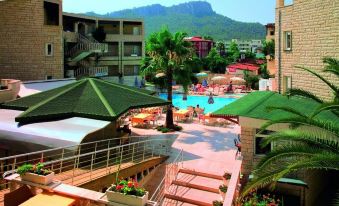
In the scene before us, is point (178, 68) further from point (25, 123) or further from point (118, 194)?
point (118, 194)

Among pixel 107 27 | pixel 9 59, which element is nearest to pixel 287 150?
pixel 9 59

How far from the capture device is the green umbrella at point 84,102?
1576cm

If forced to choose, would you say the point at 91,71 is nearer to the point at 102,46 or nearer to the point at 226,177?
the point at 102,46

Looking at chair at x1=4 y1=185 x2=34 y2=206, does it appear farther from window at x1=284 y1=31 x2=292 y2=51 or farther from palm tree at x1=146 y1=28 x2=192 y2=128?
window at x1=284 y1=31 x2=292 y2=51

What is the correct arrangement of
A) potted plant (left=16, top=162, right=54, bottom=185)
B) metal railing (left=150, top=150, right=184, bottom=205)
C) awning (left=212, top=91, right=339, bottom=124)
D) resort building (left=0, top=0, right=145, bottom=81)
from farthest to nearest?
resort building (left=0, top=0, right=145, bottom=81), awning (left=212, top=91, right=339, bottom=124), metal railing (left=150, top=150, right=184, bottom=205), potted plant (left=16, top=162, right=54, bottom=185)

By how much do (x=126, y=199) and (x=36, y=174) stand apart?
115 inches

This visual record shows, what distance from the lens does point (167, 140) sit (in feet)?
74.3

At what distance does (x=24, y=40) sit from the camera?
29.7 m

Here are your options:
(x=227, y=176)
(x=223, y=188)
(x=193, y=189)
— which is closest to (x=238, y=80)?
(x=227, y=176)

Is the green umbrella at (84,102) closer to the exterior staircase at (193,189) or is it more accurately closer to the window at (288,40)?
the exterior staircase at (193,189)

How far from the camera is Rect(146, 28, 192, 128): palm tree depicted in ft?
86.3

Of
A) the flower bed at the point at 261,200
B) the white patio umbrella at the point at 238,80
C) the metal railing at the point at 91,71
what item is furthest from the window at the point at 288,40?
the white patio umbrella at the point at 238,80

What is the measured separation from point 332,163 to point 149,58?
19.5 meters

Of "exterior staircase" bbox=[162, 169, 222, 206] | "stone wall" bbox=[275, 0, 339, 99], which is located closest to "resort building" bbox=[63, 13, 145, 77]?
"stone wall" bbox=[275, 0, 339, 99]
